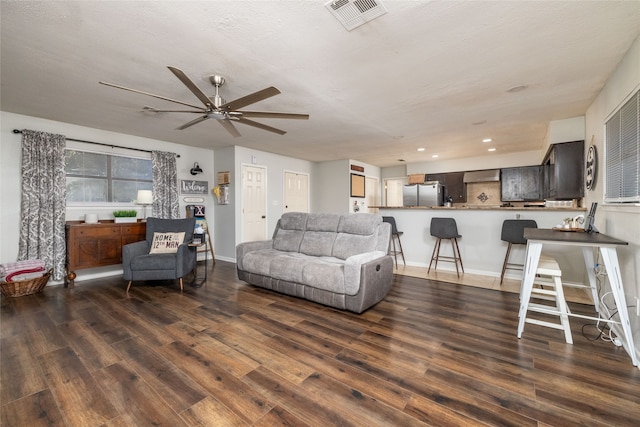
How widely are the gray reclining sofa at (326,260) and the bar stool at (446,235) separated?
56.9 inches

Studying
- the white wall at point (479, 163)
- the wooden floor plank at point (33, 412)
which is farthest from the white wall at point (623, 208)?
the wooden floor plank at point (33, 412)

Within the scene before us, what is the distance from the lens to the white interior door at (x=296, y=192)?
7.03 m

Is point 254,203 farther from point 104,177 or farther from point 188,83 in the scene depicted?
point 188,83

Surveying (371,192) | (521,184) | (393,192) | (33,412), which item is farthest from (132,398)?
(393,192)

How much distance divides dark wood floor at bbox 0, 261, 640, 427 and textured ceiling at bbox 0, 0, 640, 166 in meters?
2.45

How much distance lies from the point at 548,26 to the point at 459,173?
5.95 meters

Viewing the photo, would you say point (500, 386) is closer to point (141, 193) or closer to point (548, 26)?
point (548, 26)

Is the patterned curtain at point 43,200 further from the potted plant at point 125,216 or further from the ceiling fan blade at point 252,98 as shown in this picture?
the ceiling fan blade at point 252,98

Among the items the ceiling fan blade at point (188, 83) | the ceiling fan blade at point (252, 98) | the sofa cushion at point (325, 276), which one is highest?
the ceiling fan blade at point (188, 83)

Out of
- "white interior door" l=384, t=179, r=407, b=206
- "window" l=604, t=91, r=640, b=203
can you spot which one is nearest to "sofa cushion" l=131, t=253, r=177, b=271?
"window" l=604, t=91, r=640, b=203

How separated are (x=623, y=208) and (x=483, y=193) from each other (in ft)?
17.8

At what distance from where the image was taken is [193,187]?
18.7 feet

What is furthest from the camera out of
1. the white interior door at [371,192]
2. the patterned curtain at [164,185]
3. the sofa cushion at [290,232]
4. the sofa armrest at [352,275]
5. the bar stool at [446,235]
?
the white interior door at [371,192]

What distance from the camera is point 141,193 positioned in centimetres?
446
